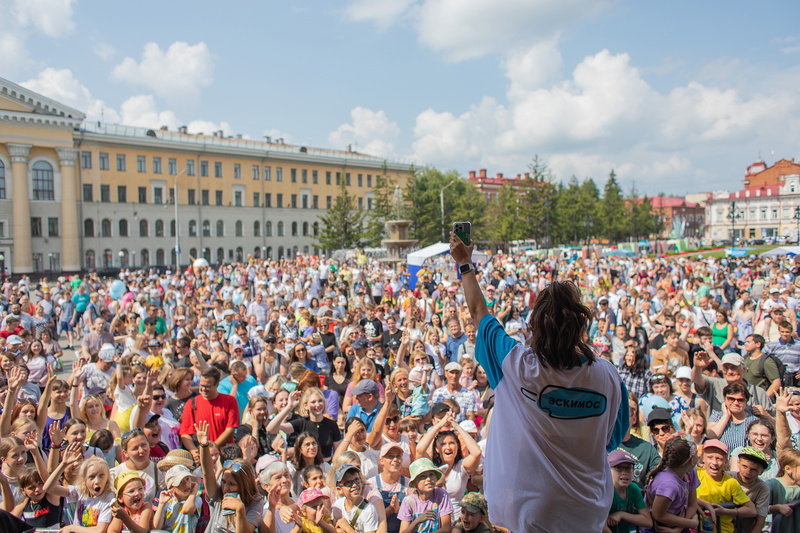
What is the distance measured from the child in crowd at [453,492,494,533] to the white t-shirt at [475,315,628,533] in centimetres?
206

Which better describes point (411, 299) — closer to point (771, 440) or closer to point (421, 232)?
point (771, 440)

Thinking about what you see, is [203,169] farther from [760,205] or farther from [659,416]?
→ [760,205]

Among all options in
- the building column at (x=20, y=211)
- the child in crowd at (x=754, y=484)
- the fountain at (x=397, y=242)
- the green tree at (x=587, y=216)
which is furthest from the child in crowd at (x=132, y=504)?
the green tree at (x=587, y=216)

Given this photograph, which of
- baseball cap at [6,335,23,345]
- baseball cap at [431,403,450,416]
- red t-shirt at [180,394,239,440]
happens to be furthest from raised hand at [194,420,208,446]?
baseball cap at [6,335,23,345]

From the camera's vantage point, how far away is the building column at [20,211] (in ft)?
160

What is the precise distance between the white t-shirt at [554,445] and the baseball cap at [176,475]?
9.82 feet

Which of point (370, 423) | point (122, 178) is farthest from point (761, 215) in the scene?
point (370, 423)

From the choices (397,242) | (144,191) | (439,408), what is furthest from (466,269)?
(144,191)

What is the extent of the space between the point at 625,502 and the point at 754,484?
1060 mm

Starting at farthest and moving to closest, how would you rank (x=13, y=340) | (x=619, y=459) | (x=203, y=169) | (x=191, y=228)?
1. (x=203, y=169)
2. (x=191, y=228)
3. (x=13, y=340)
4. (x=619, y=459)

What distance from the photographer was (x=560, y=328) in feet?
7.26

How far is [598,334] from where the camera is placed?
10469 millimetres

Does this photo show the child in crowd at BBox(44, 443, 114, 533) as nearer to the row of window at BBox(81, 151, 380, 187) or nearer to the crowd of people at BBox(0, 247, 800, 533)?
the crowd of people at BBox(0, 247, 800, 533)

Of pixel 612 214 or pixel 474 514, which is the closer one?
pixel 474 514
